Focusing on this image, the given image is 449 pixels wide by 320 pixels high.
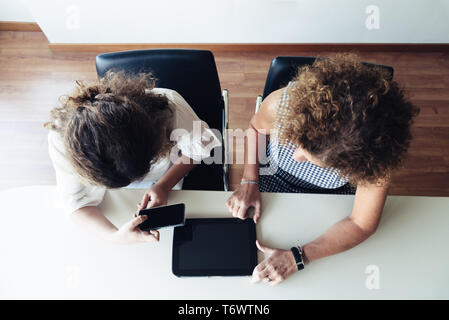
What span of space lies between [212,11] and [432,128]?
5.06ft

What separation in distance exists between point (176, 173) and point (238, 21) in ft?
4.36

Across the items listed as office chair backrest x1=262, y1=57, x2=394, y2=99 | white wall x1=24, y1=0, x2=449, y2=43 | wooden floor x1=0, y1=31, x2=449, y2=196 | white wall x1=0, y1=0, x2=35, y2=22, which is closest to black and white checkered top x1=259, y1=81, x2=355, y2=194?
office chair backrest x1=262, y1=57, x2=394, y2=99

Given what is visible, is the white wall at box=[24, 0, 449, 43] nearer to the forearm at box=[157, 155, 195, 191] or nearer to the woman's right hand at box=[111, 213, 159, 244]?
the forearm at box=[157, 155, 195, 191]

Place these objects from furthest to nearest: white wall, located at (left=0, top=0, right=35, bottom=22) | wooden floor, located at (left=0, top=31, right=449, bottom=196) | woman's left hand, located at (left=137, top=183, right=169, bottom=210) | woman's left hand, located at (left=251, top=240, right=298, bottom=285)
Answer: white wall, located at (left=0, top=0, right=35, bottom=22), wooden floor, located at (left=0, top=31, right=449, bottom=196), woman's left hand, located at (left=137, top=183, right=169, bottom=210), woman's left hand, located at (left=251, top=240, right=298, bottom=285)

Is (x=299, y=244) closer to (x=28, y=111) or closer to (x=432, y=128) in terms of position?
(x=432, y=128)

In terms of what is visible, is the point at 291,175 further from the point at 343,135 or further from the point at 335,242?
the point at 343,135

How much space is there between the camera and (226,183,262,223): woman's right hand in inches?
36.2

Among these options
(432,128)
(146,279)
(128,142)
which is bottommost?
(432,128)

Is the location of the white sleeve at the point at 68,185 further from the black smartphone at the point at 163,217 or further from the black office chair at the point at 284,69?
the black office chair at the point at 284,69

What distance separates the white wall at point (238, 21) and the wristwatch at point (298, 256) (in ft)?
5.09

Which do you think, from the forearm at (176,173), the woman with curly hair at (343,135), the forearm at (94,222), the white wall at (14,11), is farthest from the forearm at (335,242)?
the white wall at (14,11)

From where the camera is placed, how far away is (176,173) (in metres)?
1.05

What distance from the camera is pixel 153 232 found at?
88cm
